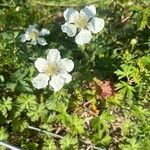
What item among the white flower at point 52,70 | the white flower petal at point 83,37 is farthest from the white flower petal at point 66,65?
the white flower petal at point 83,37

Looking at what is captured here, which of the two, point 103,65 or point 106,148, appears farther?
point 103,65

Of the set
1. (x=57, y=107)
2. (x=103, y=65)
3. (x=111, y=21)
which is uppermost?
(x=111, y=21)

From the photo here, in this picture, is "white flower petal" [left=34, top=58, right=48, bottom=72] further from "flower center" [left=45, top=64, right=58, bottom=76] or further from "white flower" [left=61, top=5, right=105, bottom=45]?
"white flower" [left=61, top=5, right=105, bottom=45]

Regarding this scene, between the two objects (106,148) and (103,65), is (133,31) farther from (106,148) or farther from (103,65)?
(106,148)

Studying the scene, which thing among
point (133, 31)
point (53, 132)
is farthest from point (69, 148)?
point (133, 31)

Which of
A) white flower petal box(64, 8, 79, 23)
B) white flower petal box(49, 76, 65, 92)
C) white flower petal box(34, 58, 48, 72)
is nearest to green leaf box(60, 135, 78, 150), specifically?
white flower petal box(49, 76, 65, 92)

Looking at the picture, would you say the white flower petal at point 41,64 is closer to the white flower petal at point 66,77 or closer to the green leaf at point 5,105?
the white flower petal at point 66,77

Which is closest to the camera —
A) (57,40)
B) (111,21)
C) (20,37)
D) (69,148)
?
(69,148)
